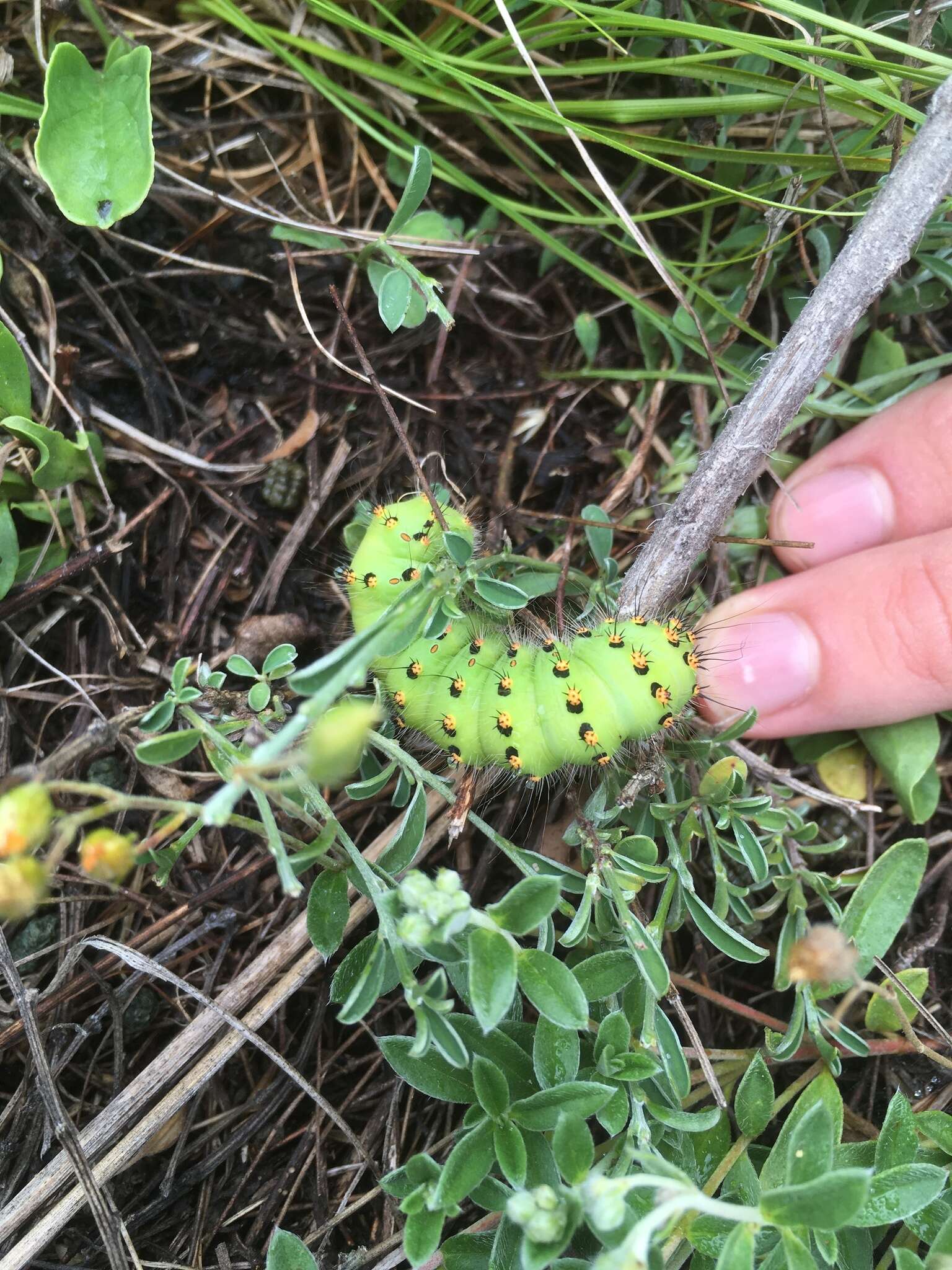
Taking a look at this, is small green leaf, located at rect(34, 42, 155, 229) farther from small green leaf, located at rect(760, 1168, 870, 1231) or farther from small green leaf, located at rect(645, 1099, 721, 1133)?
small green leaf, located at rect(760, 1168, 870, 1231)

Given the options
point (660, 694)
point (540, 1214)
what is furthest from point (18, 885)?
point (660, 694)

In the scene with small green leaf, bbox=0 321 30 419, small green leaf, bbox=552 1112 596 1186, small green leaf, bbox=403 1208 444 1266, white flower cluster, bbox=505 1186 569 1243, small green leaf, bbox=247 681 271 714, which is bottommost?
small green leaf, bbox=403 1208 444 1266

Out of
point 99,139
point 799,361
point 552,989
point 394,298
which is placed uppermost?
point 99,139

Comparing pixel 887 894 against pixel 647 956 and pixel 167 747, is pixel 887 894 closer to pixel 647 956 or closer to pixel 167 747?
pixel 647 956

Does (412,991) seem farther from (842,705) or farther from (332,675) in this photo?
(842,705)

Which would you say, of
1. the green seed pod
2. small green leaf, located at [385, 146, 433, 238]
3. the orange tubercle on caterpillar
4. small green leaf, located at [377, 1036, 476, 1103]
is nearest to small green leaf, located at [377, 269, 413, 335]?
small green leaf, located at [385, 146, 433, 238]

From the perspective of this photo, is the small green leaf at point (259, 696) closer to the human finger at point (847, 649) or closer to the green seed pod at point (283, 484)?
the green seed pod at point (283, 484)
